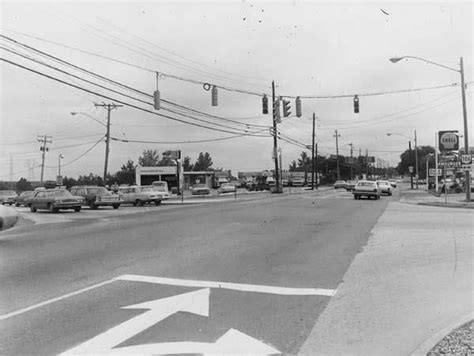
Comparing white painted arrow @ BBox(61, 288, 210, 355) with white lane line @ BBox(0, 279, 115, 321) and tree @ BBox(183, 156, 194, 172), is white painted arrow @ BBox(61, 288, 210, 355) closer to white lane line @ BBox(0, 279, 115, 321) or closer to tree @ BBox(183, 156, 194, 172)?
white lane line @ BBox(0, 279, 115, 321)

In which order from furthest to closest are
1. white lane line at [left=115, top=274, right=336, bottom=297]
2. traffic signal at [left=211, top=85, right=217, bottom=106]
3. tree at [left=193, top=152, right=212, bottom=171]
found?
1. tree at [left=193, top=152, right=212, bottom=171]
2. traffic signal at [left=211, top=85, right=217, bottom=106]
3. white lane line at [left=115, top=274, right=336, bottom=297]

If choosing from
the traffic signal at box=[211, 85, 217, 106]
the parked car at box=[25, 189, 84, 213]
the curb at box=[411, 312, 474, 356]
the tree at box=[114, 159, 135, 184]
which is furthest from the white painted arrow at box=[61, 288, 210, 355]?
the tree at box=[114, 159, 135, 184]

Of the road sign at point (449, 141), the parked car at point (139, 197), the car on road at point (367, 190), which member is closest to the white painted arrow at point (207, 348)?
the road sign at point (449, 141)

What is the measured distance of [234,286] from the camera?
24.1ft

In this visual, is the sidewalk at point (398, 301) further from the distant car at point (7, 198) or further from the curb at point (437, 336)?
the distant car at point (7, 198)

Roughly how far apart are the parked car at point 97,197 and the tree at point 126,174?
82.9 meters

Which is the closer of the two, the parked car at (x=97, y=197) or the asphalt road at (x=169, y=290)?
the asphalt road at (x=169, y=290)

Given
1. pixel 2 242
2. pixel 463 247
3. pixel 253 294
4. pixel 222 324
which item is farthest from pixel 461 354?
pixel 2 242

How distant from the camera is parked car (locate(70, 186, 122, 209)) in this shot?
1233 inches

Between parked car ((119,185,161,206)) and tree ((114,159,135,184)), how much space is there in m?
79.1

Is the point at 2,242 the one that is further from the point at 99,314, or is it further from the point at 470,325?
the point at 470,325

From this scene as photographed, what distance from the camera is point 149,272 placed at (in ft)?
27.7

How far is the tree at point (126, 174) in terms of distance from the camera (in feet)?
384

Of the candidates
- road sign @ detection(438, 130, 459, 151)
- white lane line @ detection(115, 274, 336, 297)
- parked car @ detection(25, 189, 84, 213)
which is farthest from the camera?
road sign @ detection(438, 130, 459, 151)
